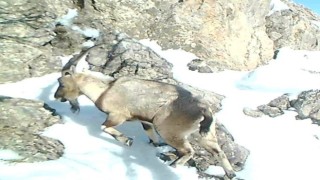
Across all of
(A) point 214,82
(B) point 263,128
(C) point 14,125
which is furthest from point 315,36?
(C) point 14,125

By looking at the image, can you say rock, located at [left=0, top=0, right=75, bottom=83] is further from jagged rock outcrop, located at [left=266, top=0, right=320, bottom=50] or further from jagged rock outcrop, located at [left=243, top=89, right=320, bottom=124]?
jagged rock outcrop, located at [left=266, top=0, right=320, bottom=50]

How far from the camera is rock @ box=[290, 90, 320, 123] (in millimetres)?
11430

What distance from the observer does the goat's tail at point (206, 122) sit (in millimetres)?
7620

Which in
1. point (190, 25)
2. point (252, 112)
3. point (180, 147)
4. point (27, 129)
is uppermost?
point (190, 25)

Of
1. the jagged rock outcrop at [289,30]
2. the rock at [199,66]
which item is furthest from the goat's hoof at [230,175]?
the jagged rock outcrop at [289,30]

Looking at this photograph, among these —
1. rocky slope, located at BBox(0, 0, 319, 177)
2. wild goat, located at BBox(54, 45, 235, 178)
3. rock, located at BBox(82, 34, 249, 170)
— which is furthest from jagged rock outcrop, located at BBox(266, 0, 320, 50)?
wild goat, located at BBox(54, 45, 235, 178)

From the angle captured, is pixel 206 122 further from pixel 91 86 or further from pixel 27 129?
pixel 27 129

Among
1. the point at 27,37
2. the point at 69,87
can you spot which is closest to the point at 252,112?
the point at 69,87

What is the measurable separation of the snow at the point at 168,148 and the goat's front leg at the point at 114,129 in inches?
4.7

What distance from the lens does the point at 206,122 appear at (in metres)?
7.72

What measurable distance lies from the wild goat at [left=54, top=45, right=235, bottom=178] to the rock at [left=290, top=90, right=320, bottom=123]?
3822 millimetres

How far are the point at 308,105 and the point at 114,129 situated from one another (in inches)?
206

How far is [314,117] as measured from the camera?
11359mm

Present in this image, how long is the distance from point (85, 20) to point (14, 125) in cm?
503
